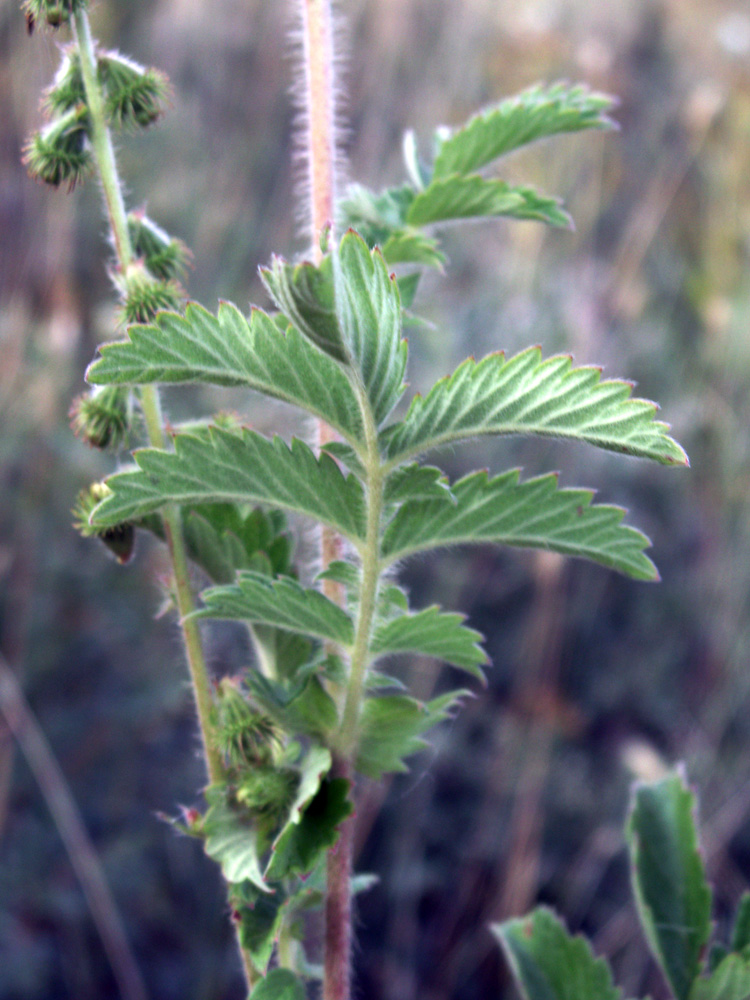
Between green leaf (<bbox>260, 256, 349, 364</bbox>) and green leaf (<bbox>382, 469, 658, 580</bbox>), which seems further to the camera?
green leaf (<bbox>382, 469, 658, 580</bbox>)

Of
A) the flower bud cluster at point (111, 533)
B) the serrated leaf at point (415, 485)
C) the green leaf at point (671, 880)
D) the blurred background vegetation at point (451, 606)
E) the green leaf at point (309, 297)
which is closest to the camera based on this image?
the green leaf at point (309, 297)

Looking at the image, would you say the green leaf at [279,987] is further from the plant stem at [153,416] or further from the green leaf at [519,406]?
the green leaf at [519,406]

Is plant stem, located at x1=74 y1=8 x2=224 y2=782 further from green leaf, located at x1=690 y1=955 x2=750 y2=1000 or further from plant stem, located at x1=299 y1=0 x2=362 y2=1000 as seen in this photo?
green leaf, located at x1=690 y1=955 x2=750 y2=1000

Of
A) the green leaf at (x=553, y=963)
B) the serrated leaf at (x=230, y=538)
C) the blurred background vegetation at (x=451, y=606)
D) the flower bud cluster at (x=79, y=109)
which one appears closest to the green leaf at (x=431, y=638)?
the serrated leaf at (x=230, y=538)

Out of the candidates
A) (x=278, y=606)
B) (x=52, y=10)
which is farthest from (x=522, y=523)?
(x=52, y=10)

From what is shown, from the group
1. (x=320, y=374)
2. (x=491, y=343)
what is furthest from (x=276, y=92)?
(x=320, y=374)

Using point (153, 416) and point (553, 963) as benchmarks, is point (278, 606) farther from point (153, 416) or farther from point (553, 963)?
point (553, 963)

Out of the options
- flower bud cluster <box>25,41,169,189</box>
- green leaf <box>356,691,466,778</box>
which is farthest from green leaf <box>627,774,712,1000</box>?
flower bud cluster <box>25,41,169,189</box>
